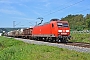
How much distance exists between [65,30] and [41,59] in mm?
18853

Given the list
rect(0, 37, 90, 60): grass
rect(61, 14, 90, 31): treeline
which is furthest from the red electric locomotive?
rect(61, 14, 90, 31): treeline

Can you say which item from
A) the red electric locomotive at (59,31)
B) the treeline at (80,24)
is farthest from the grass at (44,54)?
the treeline at (80,24)

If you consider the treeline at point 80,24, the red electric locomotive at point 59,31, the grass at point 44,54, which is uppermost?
the treeline at point 80,24

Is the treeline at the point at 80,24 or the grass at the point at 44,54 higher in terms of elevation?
the treeline at the point at 80,24

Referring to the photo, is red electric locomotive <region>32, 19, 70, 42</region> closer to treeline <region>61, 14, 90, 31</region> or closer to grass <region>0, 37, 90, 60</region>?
grass <region>0, 37, 90, 60</region>

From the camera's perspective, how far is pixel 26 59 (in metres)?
12.7

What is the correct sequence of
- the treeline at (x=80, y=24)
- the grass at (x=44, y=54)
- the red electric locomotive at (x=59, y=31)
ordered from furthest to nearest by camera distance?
the treeline at (x=80, y=24)
the red electric locomotive at (x=59, y=31)
the grass at (x=44, y=54)

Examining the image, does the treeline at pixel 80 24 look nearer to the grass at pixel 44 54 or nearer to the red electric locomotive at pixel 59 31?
the red electric locomotive at pixel 59 31

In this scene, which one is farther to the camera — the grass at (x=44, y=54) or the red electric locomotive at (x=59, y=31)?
the red electric locomotive at (x=59, y=31)

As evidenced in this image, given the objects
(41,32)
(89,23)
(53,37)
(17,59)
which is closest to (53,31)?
(53,37)

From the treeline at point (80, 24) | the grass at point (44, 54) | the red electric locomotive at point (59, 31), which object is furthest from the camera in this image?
the treeline at point (80, 24)

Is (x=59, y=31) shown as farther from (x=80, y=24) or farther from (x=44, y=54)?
(x=80, y=24)

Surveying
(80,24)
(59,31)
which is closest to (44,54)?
(59,31)

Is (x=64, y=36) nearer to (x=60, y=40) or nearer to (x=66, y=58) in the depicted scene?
(x=60, y=40)
